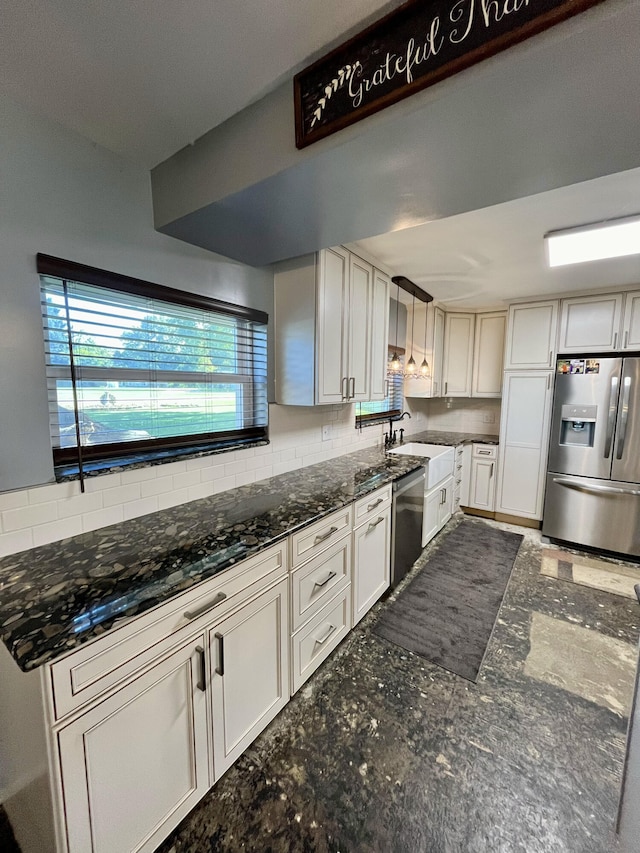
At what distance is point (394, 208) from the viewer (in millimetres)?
1388

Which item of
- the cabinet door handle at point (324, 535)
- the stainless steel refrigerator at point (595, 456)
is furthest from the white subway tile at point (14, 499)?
the stainless steel refrigerator at point (595, 456)

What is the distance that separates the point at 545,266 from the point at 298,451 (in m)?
2.30

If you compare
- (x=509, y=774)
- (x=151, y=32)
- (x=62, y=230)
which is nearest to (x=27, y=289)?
(x=62, y=230)

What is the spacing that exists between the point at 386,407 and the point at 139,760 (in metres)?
3.24

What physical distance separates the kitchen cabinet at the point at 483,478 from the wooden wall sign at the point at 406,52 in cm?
359

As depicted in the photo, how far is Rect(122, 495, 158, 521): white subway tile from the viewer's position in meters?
1.54

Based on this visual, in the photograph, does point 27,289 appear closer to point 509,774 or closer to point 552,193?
point 552,193

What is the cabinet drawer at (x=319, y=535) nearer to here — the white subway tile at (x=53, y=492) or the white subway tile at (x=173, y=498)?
the white subway tile at (x=173, y=498)

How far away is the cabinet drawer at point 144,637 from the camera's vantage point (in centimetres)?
83

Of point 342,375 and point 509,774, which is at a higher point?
point 342,375

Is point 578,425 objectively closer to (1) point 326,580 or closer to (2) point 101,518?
(1) point 326,580

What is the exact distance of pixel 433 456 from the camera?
9.77ft

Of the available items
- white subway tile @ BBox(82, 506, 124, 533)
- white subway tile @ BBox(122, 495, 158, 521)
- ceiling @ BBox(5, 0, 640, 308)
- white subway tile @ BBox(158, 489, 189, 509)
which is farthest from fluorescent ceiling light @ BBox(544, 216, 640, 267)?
white subway tile @ BBox(82, 506, 124, 533)

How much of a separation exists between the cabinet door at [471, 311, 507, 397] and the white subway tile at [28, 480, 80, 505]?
4.07 meters
